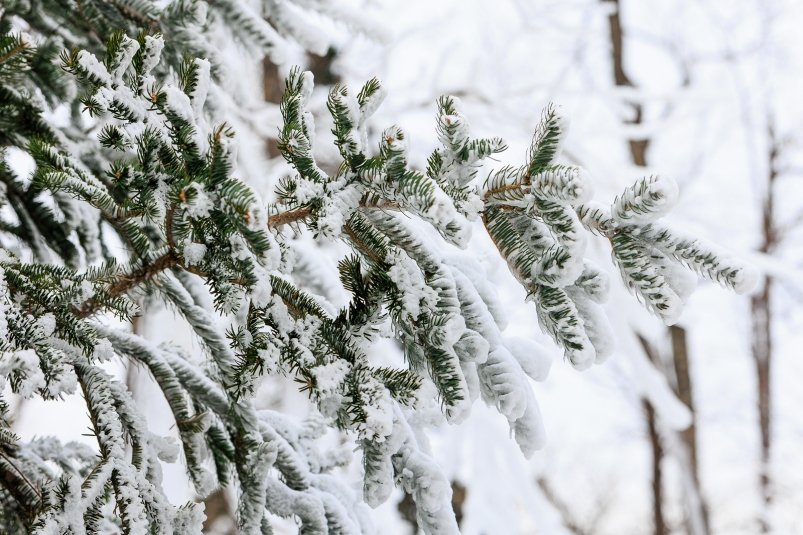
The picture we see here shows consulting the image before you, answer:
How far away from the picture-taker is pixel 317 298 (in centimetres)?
Result: 116

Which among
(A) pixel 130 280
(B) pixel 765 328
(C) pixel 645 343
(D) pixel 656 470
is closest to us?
(A) pixel 130 280

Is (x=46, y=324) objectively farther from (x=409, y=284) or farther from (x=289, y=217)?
(x=409, y=284)

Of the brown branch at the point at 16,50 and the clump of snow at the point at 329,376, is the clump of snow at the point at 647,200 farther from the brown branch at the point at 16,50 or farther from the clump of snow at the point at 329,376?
the brown branch at the point at 16,50

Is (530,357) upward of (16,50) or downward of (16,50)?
downward

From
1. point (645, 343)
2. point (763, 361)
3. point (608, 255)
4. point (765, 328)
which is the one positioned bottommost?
point (763, 361)

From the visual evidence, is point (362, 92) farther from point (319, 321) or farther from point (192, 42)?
point (192, 42)

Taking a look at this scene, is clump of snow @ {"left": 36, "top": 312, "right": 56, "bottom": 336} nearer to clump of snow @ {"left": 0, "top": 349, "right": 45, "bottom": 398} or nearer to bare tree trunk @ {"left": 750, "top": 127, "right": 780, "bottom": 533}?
clump of snow @ {"left": 0, "top": 349, "right": 45, "bottom": 398}

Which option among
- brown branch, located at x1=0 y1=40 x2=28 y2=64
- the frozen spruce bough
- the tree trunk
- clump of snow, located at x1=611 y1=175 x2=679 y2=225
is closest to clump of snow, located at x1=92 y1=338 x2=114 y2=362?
the frozen spruce bough

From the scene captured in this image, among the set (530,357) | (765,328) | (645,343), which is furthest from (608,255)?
(765,328)

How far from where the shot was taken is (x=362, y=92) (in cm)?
89

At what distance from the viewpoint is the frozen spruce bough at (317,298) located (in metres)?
0.80

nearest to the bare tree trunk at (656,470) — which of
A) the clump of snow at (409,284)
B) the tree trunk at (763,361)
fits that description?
the tree trunk at (763,361)

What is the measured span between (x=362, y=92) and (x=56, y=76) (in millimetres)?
1147

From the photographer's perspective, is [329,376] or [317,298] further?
[317,298]
